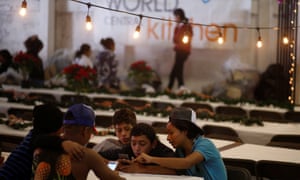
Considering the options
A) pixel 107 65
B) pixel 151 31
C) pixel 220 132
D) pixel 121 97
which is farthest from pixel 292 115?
pixel 151 31

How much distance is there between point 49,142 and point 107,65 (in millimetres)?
9342

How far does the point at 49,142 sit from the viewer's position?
3.03m

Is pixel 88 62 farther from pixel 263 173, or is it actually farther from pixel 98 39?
pixel 263 173

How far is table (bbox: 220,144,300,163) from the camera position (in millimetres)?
4906

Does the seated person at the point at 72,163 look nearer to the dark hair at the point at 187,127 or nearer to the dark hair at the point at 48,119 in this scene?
the dark hair at the point at 48,119

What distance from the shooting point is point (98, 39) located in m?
13.1

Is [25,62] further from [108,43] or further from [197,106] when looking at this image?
[197,106]

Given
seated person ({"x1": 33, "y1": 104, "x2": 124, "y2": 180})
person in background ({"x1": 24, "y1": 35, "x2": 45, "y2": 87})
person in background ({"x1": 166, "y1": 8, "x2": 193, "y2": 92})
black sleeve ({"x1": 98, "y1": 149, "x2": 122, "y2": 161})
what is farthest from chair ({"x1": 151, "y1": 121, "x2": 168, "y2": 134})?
person in background ({"x1": 166, "y1": 8, "x2": 193, "y2": 92})

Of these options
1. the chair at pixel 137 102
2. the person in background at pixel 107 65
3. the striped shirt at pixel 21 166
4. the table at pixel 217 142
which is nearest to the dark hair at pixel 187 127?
the striped shirt at pixel 21 166

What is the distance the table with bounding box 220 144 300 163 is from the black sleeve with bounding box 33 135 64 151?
2.19 m

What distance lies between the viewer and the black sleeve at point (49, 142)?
3.00 metres

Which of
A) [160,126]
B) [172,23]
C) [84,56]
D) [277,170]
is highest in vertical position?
[172,23]

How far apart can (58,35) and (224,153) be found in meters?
8.54

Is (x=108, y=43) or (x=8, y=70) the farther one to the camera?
(x=108, y=43)
